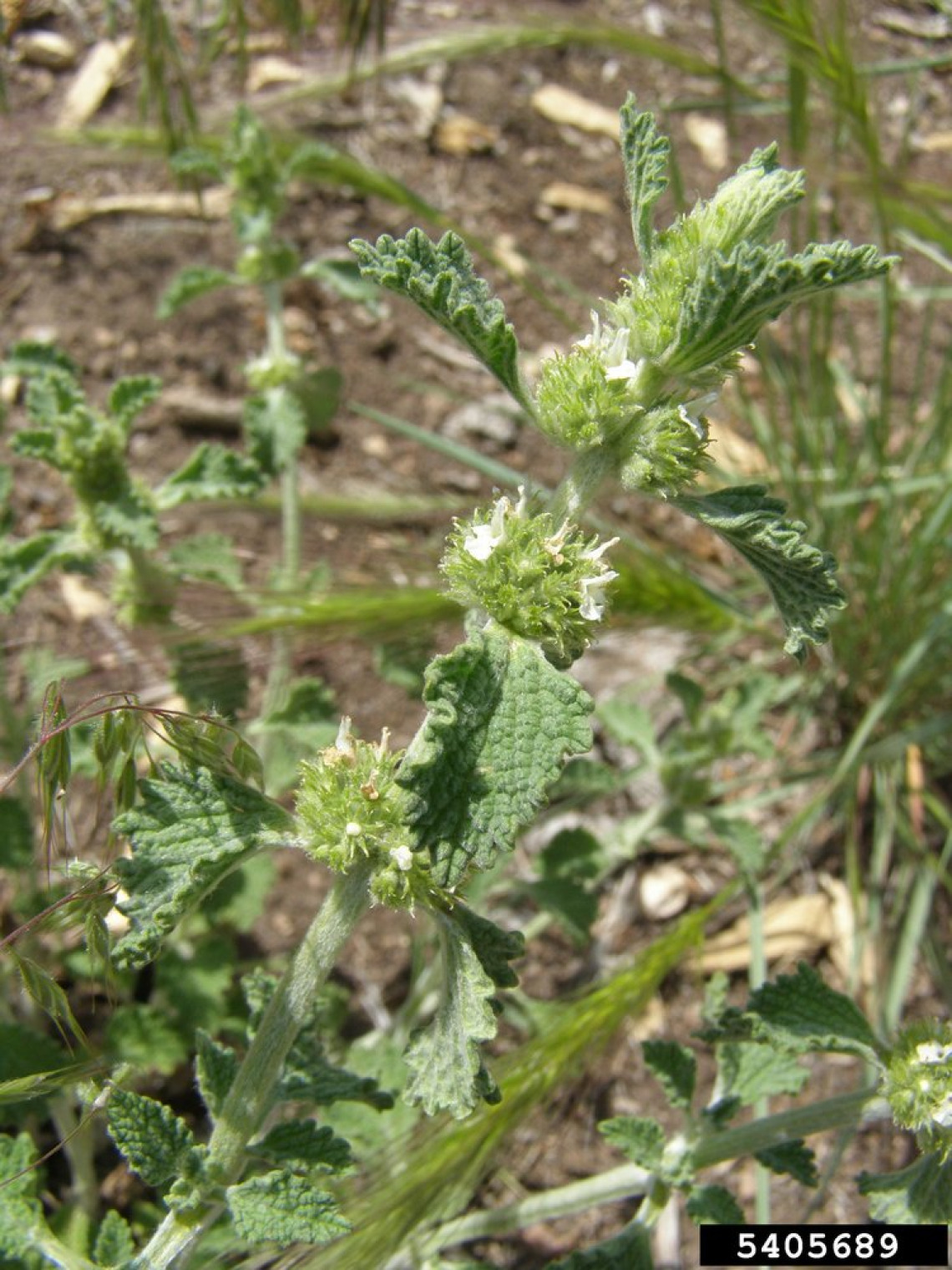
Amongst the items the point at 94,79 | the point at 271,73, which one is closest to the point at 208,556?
the point at 94,79

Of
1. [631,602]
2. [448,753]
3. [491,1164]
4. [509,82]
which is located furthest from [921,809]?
[509,82]

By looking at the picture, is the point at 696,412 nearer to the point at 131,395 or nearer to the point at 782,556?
the point at 782,556

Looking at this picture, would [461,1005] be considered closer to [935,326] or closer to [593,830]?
[593,830]

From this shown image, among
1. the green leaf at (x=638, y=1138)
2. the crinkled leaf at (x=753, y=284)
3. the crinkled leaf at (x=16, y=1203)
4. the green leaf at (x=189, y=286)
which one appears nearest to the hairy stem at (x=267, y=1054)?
the crinkled leaf at (x=16, y=1203)

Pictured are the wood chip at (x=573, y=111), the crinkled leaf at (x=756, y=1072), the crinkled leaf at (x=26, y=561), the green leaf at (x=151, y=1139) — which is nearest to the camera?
the green leaf at (x=151, y=1139)

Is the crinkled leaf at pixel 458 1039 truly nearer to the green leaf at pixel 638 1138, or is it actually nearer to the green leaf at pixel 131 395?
the green leaf at pixel 638 1138

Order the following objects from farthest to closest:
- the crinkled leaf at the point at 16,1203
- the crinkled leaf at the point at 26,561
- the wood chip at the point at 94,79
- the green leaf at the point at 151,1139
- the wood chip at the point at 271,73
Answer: the wood chip at the point at 271,73, the wood chip at the point at 94,79, the crinkled leaf at the point at 26,561, the crinkled leaf at the point at 16,1203, the green leaf at the point at 151,1139
